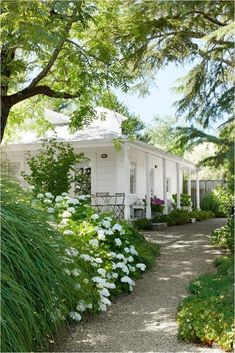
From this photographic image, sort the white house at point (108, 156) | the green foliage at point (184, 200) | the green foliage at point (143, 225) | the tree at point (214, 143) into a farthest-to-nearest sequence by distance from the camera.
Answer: the green foliage at point (184, 200) < the white house at point (108, 156) < the green foliage at point (143, 225) < the tree at point (214, 143)

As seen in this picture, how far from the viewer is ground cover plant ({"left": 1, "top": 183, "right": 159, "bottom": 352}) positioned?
3.68 metres

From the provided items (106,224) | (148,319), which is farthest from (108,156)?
(148,319)

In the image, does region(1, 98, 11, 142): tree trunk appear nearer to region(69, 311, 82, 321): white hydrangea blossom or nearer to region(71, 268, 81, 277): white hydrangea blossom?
region(71, 268, 81, 277): white hydrangea blossom

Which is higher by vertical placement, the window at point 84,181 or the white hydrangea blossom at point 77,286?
A: the window at point 84,181

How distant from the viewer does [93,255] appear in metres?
5.70

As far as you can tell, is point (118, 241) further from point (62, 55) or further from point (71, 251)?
point (62, 55)

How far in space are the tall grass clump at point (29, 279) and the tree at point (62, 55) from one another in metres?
3.95

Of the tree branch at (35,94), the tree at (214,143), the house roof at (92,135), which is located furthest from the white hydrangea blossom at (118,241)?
the house roof at (92,135)

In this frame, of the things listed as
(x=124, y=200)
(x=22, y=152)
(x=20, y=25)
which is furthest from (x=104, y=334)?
(x=22, y=152)

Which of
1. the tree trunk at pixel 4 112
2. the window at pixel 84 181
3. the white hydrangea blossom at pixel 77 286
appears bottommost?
the white hydrangea blossom at pixel 77 286

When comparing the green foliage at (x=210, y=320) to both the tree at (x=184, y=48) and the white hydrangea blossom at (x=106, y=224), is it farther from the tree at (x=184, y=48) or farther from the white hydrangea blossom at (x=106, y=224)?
the tree at (x=184, y=48)

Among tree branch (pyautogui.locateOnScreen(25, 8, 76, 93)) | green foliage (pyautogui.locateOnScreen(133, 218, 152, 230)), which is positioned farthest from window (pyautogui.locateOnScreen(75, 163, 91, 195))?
tree branch (pyautogui.locateOnScreen(25, 8, 76, 93))

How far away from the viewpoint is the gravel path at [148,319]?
14.6 ft

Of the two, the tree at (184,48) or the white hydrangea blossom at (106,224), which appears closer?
the white hydrangea blossom at (106,224)
